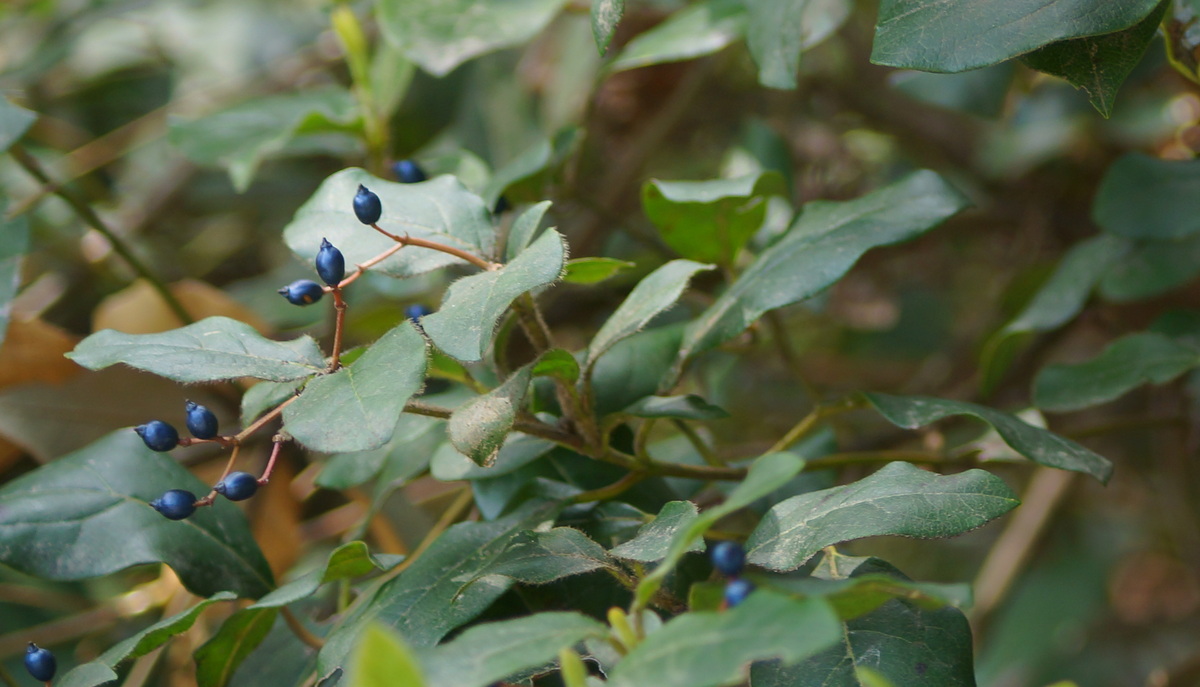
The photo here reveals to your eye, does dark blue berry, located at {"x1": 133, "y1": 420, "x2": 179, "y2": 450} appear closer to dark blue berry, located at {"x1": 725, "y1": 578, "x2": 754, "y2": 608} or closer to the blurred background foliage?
the blurred background foliage

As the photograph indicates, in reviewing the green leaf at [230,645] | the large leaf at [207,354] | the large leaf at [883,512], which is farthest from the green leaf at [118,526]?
the large leaf at [883,512]

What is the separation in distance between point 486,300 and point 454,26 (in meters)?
0.57

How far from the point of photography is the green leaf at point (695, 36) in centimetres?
88

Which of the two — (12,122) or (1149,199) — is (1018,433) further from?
(12,122)

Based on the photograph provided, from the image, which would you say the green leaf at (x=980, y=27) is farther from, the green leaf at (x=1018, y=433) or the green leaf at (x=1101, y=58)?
the green leaf at (x=1018, y=433)

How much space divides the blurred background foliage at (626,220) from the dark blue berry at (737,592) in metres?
0.44

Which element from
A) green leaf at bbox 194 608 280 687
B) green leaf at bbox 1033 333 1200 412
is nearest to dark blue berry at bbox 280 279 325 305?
green leaf at bbox 194 608 280 687

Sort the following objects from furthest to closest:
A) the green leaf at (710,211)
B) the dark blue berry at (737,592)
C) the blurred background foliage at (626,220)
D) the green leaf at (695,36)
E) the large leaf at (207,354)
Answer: the blurred background foliage at (626,220)
the green leaf at (695,36)
the green leaf at (710,211)
the large leaf at (207,354)
the dark blue berry at (737,592)

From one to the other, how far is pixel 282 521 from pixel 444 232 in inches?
23.0

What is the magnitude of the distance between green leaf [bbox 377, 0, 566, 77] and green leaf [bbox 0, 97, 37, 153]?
334mm


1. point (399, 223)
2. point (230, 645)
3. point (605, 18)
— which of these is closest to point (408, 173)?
point (399, 223)

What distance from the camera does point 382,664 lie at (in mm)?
326

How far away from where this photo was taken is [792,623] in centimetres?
36

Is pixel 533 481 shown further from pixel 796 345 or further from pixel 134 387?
pixel 796 345
